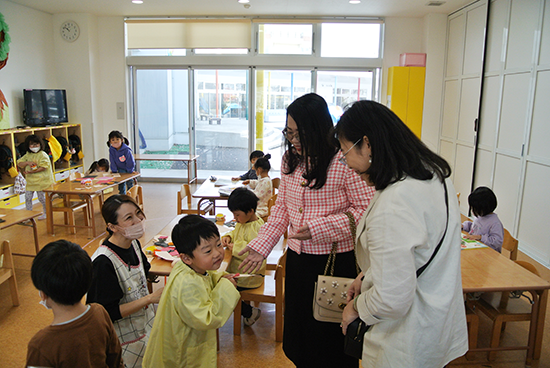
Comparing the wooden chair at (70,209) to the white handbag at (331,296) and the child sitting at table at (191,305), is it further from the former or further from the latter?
the white handbag at (331,296)

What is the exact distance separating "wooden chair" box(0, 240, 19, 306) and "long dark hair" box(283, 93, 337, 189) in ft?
9.21

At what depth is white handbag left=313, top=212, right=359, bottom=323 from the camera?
5.77 feet

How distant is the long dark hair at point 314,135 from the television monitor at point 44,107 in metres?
6.78

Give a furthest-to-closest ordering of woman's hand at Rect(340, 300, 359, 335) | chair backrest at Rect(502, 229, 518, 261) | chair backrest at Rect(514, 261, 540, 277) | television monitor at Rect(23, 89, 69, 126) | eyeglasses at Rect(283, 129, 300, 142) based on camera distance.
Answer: television monitor at Rect(23, 89, 69, 126), chair backrest at Rect(502, 229, 518, 261), chair backrest at Rect(514, 261, 540, 277), eyeglasses at Rect(283, 129, 300, 142), woman's hand at Rect(340, 300, 359, 335)

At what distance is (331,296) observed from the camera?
1762 mm

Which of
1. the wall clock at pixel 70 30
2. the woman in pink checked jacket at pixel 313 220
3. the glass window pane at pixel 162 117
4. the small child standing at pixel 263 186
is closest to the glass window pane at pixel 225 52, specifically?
the glass window pane at pixel 162 117

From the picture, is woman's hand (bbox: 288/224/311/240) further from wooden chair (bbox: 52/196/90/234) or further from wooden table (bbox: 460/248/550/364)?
wooden chair (bbox: 52/196/90/234)

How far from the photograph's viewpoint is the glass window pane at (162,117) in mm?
8852

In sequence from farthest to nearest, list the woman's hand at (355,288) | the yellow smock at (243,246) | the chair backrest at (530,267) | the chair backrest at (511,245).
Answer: the chair backrest at (511,245)
the yellow smock at (243,246)
the chair backrest at (530,267)
the woman's hand at (355,288)

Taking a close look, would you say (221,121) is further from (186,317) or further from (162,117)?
(186,317)

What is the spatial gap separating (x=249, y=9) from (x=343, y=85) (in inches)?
96.3

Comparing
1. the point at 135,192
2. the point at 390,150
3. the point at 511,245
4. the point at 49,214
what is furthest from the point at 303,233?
the point at 49,214

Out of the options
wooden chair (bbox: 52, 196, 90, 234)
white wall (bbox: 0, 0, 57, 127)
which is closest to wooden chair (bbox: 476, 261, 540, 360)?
wooden chair (bbox: 52, 196, 90, 234)

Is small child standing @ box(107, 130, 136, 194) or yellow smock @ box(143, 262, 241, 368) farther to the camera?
small child standing @ box(107, 130, 136, 194)
